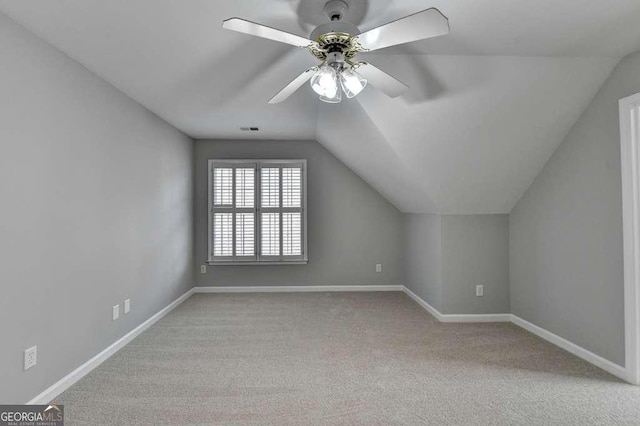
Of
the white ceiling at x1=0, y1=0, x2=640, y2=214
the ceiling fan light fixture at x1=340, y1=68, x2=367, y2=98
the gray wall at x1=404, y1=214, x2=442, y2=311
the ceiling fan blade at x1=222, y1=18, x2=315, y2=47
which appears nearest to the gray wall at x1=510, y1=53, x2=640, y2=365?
the white ceiling at x1=0, y1=0, x2=640, y2=214

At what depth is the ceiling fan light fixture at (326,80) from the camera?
190 cm

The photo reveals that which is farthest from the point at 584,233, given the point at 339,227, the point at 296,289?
the point at 296,289

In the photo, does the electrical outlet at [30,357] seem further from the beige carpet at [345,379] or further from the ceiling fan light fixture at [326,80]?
the ceiling fan light fixture at [326,80]

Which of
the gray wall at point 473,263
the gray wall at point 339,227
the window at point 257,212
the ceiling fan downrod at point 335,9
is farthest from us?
the gray wall at point 339,227

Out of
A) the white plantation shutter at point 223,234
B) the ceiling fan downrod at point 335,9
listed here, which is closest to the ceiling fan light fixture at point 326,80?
the ceiling fan downrod at point 335,9

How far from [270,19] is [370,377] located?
2.49 metres

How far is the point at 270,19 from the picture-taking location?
2076 millimetres

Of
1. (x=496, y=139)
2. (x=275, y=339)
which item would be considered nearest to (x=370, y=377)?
(x=275, y=339)

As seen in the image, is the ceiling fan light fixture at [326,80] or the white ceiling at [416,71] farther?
the white ceiling at [416,71]

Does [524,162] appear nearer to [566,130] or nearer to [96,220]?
[566,130]

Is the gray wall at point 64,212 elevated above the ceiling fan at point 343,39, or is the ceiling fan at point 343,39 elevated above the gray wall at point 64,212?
the ceiling fan at point 343,39

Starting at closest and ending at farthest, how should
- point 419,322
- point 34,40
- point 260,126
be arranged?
point 34,40, point 419,322, point 260,126

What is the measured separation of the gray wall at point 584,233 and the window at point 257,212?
10.0 ft

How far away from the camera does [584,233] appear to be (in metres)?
2.94
